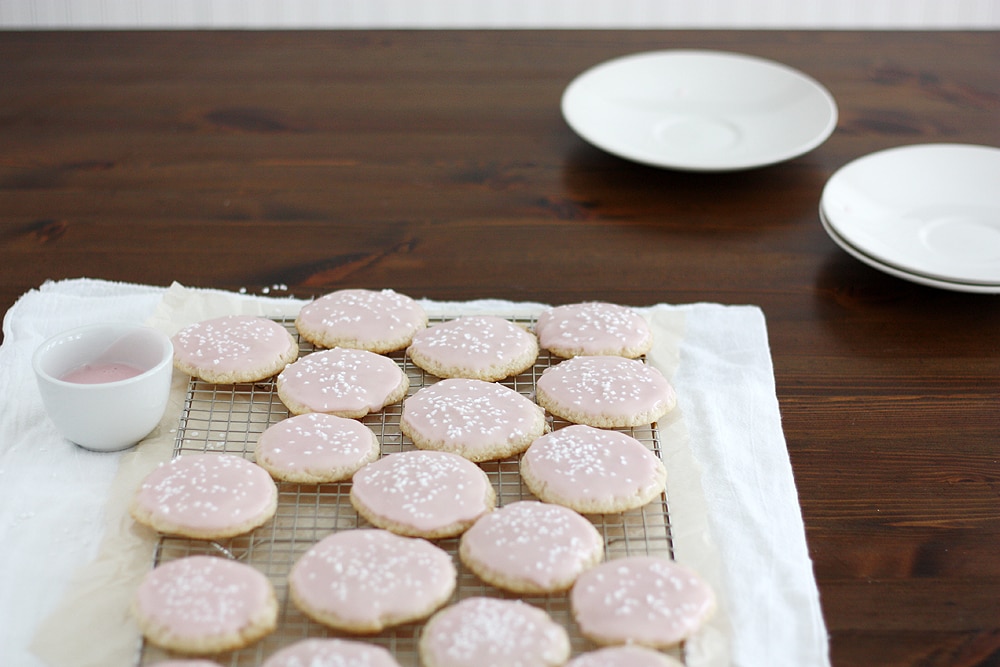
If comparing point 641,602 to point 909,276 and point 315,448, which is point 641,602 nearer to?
point 315,448

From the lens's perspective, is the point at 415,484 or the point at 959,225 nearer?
the point at 415,484

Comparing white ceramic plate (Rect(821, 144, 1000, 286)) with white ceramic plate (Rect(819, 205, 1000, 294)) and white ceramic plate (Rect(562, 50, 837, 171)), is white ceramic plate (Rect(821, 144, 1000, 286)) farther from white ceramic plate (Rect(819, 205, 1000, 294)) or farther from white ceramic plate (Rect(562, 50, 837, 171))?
white ceramic plate (Rect(562, 50, 837, 171))

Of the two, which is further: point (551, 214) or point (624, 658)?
point (551, 214)

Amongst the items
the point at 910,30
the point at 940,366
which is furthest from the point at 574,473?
the point at 910,30

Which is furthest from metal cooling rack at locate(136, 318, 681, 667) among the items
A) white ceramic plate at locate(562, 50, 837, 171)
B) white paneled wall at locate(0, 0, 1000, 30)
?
white paneled wall at locate(0, 0, 1000, 30)

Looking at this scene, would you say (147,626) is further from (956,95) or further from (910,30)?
(910,30)

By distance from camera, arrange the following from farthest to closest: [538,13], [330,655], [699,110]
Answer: [538,13]
[699,110]
[330,655]

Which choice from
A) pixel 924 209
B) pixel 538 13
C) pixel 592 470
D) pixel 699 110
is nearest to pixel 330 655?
pixel 592 470
